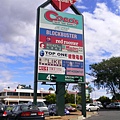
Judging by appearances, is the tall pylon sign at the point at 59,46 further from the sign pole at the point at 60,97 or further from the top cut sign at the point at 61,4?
the sign pole at the point at 60,97

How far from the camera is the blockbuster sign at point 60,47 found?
21.7m

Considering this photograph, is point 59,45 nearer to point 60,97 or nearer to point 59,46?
point 59,46

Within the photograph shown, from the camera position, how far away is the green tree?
58125mm

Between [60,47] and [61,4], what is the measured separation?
4330mm

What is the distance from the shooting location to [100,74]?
198 feet

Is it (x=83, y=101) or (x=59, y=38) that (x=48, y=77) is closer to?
(x=59, y=38)

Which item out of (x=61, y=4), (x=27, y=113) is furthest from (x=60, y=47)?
(x=27, y=113)

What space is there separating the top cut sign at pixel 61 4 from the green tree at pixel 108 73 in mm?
35909

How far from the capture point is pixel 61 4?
78.7 ft

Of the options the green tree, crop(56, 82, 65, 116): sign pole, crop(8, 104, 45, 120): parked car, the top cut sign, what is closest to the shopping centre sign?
the top cut sign

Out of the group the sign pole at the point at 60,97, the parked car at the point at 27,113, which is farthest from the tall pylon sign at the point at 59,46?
the parked car at the point at 27,113

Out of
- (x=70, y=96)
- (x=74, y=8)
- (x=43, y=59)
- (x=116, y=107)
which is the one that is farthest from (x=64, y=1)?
(x=70, y=96)

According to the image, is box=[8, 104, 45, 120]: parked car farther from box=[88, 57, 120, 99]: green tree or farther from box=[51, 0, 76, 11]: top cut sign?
box=[88, 57, 120, 99]: green tree

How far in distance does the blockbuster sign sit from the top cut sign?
0.74 metres
